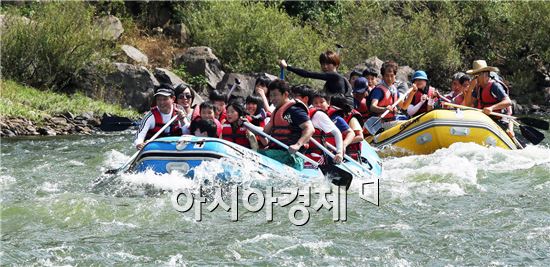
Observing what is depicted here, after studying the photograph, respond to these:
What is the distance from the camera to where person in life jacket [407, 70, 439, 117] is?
487 inches

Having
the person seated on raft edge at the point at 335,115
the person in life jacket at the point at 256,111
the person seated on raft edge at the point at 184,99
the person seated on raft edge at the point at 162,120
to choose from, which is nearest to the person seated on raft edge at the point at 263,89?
the person in life jacket at the point at 256,111

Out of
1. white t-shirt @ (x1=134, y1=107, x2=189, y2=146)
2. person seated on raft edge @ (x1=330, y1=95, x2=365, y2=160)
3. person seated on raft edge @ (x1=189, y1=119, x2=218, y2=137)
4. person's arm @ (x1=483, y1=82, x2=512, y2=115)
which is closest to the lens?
person seated on raft edge @ (x1=189, y1=119, x2=218, y2=137)

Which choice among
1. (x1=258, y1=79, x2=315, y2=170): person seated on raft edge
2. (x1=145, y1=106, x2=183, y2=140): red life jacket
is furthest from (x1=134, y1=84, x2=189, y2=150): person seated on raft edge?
(x1=258, y1=79, x2=315, y2=170): person seated on raft edge

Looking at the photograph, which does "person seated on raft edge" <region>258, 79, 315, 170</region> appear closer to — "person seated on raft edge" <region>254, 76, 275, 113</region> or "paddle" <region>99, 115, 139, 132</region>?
"person seated on raft edge" <region>254, 76, 275, 113</region>

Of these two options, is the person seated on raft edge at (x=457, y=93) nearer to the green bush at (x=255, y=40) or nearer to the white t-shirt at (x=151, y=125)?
the white t-shirt at (x=151, y=125)

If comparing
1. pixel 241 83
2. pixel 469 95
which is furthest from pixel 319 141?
pixel 241 83

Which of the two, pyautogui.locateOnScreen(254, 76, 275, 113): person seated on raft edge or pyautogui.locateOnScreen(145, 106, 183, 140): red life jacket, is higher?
pyautogui.locateOnScreen(254, 76, 275, 113): person seated on raft edge

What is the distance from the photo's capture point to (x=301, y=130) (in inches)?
347

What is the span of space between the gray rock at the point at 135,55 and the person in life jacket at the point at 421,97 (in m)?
11.5

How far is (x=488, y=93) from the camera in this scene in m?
12.0

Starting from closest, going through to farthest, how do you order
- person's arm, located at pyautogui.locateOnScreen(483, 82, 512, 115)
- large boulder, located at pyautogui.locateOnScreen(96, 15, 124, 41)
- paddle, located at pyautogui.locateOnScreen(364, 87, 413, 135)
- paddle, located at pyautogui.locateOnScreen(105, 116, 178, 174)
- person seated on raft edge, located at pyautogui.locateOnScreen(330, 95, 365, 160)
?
1. paddle, located at pyautogui.locateOnScreen(105, 116, 178, 174)
2. person seated on raft edge, located at pyautogui.locateOnScreen(330, 95, 365, 160)
3. paddle, located at pyautogui.locateOnScreen(364, 87, 413, 135)
4. person's arm, located at pyautogui.locateOnScreen(483, 82, 512, 115)
5. large boulder, located at pyautogui.locateOnScreen(96, 15, 124, 41)

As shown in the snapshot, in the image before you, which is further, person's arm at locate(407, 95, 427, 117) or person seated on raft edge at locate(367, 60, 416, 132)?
person's arm at locate(407, 95, 427, 117)

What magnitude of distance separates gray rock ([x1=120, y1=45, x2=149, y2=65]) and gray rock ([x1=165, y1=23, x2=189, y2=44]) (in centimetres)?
239

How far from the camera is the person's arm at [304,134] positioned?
8516 millimetres
